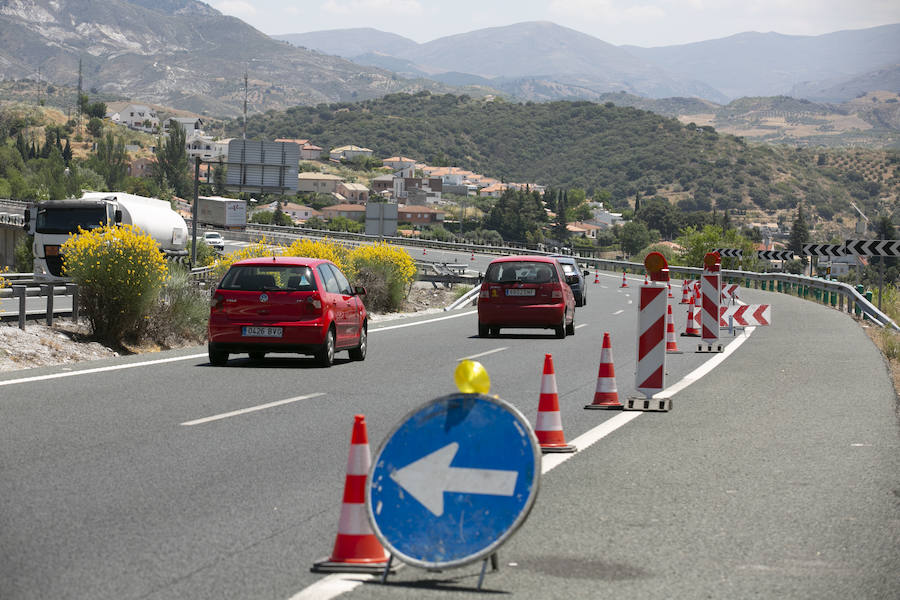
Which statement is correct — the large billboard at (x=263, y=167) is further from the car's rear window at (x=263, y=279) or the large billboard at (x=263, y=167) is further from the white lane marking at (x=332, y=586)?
the white lane marking at (x=332, y=586)

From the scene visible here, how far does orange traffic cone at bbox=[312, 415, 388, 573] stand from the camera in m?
5.65

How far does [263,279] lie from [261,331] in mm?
856

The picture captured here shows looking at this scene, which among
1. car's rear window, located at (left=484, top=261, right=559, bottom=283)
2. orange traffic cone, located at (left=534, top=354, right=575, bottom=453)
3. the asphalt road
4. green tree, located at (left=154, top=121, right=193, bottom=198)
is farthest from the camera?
green tree, located at (left=154, top=121, right=193, bottom=198)

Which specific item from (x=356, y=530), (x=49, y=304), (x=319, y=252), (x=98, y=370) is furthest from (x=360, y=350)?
(x=319, y=252)

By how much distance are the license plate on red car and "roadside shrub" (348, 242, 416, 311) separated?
16951 millimetres

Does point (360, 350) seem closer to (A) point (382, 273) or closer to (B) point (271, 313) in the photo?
(B) point (271, 313)

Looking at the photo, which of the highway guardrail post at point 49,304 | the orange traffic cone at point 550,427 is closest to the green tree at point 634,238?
the highway guardrail post at point 49,304

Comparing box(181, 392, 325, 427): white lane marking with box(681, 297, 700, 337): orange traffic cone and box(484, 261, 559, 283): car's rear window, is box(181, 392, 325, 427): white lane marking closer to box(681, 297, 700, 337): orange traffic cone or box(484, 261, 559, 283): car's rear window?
box(484, 261, 559, 283): car's rear window

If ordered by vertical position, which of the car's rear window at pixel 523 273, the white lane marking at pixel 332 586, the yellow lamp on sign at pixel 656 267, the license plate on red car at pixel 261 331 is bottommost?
the license plate on red car at pixel 261 331

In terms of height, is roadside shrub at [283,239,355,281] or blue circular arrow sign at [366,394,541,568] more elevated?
blue circular arrow sign at [366,394,541,568]

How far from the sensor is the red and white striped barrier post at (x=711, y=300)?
19125mm

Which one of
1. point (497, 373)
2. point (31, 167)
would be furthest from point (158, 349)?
point (31, 167)

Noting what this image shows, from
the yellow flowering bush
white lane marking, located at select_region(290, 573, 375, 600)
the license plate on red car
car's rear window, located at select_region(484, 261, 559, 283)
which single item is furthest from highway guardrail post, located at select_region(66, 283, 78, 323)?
white lane marking, located at select_region(290, 573, 375, 600)

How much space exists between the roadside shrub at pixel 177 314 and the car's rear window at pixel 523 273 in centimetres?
556
